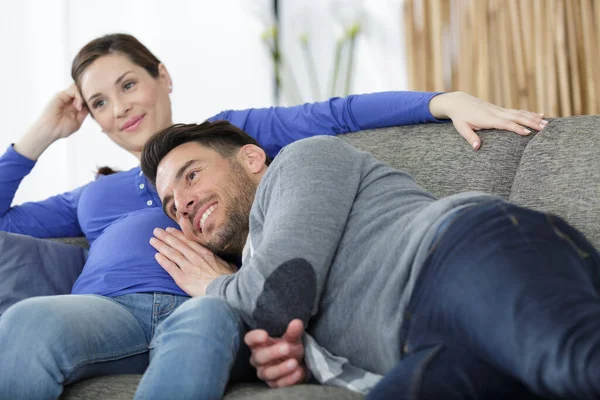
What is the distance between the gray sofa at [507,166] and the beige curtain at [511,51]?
1.39 m

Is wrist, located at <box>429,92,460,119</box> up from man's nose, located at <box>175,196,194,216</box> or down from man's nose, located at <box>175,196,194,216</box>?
up

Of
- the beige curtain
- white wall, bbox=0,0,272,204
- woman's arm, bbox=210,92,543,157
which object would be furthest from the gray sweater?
white wall, bbox=0,0,272,204

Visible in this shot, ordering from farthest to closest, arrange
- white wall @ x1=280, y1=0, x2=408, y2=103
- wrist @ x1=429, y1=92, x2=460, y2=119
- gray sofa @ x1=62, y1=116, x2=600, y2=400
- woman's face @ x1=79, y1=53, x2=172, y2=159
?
white wall @ x1=280, y1=0, x2=408, y2=103 → woman's face @ x1=79, y1=53, x2=172, y2=159 → wrist @ x1=429, y1=92, x2=460, y2=119 → gray sofa @ x1=62, y1=116, x2=600, y2=400

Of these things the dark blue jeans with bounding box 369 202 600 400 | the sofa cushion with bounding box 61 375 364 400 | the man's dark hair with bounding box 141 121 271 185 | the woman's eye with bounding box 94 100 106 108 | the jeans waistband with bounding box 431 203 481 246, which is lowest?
the sofa cushion with bounding box 61 375 364 400

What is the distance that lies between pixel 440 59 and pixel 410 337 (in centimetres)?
255

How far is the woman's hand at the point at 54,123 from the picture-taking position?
8.60ft

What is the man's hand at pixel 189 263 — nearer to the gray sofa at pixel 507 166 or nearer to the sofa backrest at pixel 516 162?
the gray sofa at pixel 507 166

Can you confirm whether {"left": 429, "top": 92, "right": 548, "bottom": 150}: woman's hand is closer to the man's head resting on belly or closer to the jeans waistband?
the man's head resting on belly

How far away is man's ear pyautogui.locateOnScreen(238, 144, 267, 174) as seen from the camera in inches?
75.5

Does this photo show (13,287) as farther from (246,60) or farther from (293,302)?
(246,60)

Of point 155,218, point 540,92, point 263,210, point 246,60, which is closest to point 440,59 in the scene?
point 540,92

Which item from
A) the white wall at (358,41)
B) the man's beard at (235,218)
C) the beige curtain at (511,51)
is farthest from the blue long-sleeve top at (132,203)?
the white wall at (358,41)

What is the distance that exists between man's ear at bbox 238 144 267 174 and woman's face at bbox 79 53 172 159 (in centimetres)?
63

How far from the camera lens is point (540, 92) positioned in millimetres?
3293
